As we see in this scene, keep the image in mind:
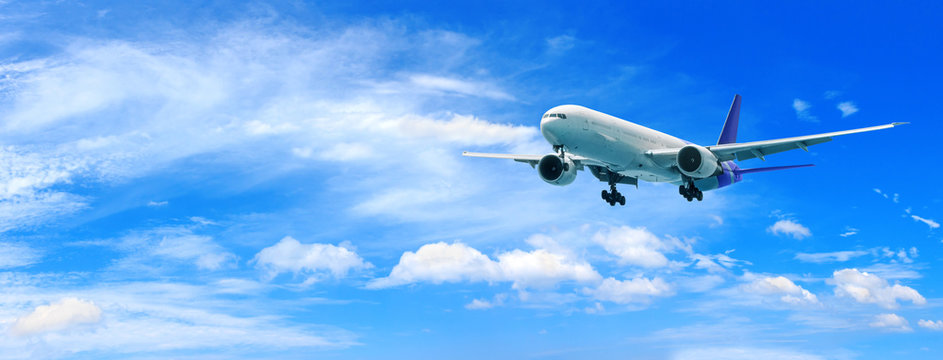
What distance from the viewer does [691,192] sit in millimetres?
53250

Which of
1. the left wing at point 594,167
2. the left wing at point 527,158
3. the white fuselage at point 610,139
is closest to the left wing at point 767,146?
the white fuselage at point 610,139

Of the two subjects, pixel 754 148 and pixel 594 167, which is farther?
pixel 594 167

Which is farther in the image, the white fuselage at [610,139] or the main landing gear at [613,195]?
the main landing gear at [613,195]

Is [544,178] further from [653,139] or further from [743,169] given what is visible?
[743,169]

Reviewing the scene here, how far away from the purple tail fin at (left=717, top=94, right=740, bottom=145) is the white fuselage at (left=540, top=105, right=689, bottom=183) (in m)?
15.6

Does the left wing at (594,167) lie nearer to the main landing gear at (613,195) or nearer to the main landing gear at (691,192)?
the main landing gear at (613,195)

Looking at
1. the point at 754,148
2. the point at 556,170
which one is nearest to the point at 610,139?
the point at 556,170

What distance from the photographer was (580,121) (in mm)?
43844

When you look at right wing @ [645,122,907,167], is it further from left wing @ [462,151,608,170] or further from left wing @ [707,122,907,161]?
left wing @ [462,151,608,170]

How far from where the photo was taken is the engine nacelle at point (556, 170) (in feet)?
165

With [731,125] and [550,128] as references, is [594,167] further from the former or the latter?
[731,125]

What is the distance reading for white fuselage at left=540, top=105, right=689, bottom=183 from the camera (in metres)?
43.7

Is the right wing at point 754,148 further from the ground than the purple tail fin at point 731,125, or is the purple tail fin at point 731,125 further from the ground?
the purple tail fin at point 731,125

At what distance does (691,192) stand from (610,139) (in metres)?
11.1
